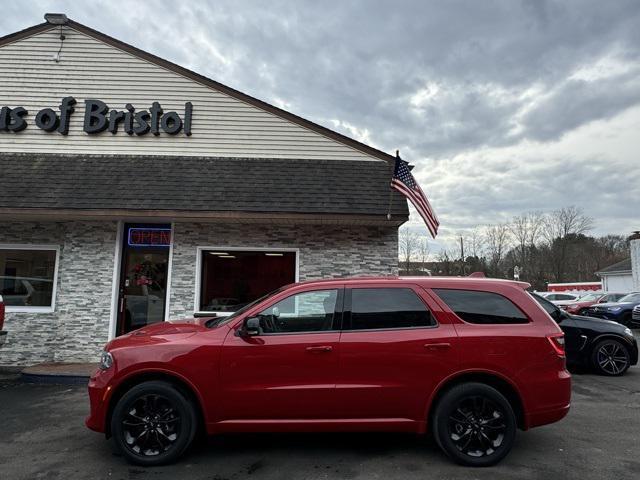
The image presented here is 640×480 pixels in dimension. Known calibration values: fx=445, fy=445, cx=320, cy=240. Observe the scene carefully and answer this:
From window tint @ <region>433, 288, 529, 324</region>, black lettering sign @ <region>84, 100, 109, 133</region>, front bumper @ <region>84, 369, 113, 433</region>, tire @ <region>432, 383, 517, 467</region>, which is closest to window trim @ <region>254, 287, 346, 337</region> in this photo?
window tint @ <region>433, 288, 529, 324</region>

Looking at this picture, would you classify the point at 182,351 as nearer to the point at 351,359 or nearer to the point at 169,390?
the point at 169,390

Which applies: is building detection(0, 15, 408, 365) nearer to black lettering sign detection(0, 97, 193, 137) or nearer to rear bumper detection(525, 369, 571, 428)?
black lettering sign detection(0, 97, 193, 137)

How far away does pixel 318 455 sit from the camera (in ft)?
14.4

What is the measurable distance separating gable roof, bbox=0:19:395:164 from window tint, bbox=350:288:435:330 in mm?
5829

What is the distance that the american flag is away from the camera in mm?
8281

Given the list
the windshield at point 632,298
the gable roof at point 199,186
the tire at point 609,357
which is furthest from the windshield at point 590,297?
the gable roof at point 199,186

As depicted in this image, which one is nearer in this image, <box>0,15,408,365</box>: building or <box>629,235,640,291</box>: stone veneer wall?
<box>0,15,408,365</box>: building

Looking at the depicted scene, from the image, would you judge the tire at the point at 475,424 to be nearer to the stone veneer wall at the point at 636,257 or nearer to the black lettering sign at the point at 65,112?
the black lettering sign at the point at 65,112

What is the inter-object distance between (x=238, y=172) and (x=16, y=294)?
17.1 feet

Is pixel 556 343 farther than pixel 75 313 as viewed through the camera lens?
No

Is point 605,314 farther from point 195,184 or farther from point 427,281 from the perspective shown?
point 195,184

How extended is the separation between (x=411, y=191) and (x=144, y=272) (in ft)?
18.5

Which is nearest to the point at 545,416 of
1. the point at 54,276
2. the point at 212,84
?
the point at 212,84

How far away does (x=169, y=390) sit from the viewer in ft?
13.7
